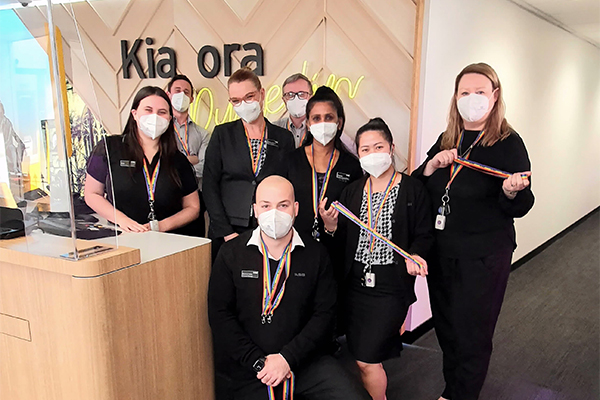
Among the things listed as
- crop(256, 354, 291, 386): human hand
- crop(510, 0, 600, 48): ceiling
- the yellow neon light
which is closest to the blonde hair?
crop(256, 354, 291, 386): human hand

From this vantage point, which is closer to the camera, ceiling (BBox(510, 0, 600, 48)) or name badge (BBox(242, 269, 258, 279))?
name badge (BBox(242, 269, 258, 279))

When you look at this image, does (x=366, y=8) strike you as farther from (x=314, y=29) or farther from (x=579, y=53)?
(x=579, y=53)

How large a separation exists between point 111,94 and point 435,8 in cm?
343

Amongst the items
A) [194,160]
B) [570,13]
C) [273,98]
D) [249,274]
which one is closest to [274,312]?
[249,274]

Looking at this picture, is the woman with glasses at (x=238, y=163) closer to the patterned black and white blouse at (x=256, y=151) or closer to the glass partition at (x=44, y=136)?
the patterned black and white blouse at (x=256, y=151)

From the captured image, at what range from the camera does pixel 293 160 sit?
8.80 feet

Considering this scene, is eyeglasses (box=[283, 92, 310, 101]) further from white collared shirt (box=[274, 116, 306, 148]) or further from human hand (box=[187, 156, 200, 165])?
human hand (box=[187, 156, 200, 165])

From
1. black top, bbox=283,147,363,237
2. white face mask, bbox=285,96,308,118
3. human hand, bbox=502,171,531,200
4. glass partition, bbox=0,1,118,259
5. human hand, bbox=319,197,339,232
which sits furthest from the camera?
white face mask, bbox=285,96,308,118

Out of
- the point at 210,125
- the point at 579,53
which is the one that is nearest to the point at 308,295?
the point at 210,125

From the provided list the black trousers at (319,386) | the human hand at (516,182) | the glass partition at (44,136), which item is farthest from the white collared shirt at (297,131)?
the glass partition at (44,136)

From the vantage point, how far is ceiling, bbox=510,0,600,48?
4.34m

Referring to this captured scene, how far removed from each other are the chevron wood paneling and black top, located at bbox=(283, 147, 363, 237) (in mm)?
820

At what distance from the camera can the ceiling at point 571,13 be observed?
434cm

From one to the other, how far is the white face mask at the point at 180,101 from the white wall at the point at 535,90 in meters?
1.92
